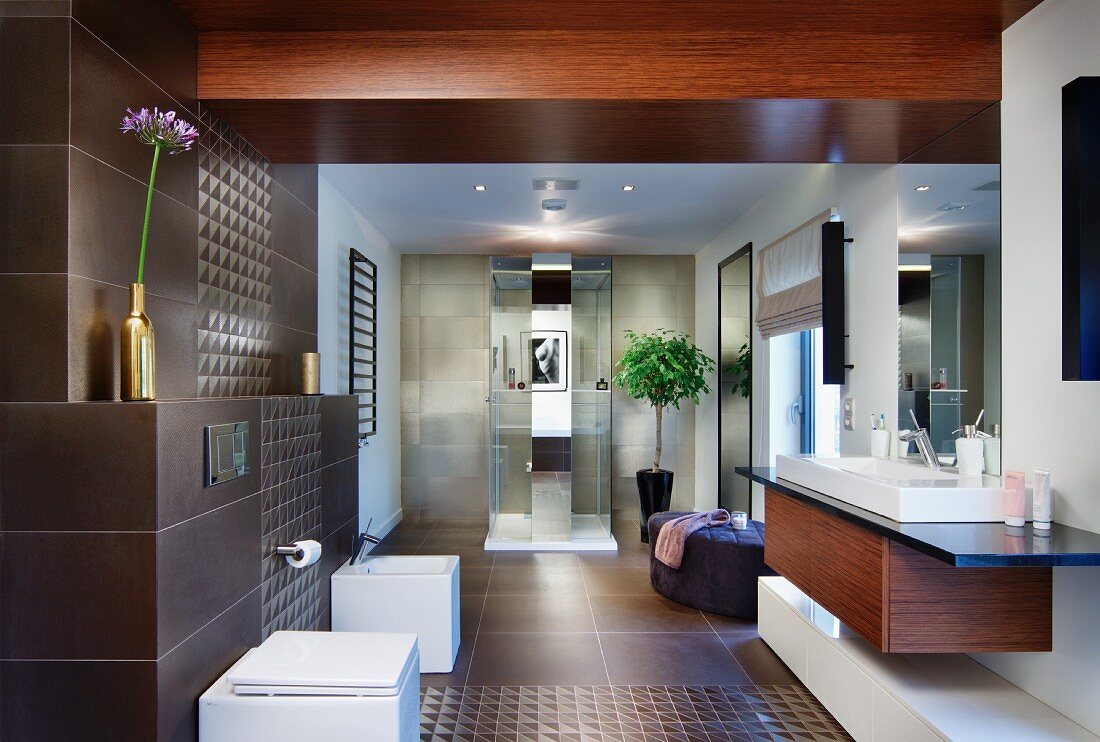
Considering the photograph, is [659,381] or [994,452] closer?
[994,452]

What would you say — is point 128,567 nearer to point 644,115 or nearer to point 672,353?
point 644,115

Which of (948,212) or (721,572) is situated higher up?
(948,212)

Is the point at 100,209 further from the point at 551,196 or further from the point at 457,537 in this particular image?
the point at 457,537

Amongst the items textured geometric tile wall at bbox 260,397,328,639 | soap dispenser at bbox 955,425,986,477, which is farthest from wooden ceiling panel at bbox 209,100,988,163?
soap dispenser at bbox 955,425,986,477

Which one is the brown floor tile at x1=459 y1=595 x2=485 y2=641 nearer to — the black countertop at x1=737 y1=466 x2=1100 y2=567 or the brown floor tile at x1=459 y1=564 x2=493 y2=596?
the brown floor tile at x1=459 y1=564 x2=493 y2=596

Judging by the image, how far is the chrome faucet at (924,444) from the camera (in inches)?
99.4

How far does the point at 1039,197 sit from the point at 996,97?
1.33 feet

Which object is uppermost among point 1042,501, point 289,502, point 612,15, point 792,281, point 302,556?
point 612,15

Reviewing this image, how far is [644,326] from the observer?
634cm

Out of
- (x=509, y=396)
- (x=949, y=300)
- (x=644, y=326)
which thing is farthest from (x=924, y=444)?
(x=644, y=326)

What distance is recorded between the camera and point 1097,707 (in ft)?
5.86

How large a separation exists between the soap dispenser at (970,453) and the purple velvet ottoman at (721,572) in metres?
1.48

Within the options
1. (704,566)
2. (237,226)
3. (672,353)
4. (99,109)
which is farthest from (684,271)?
(99,109)

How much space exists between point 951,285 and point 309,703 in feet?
8.13
